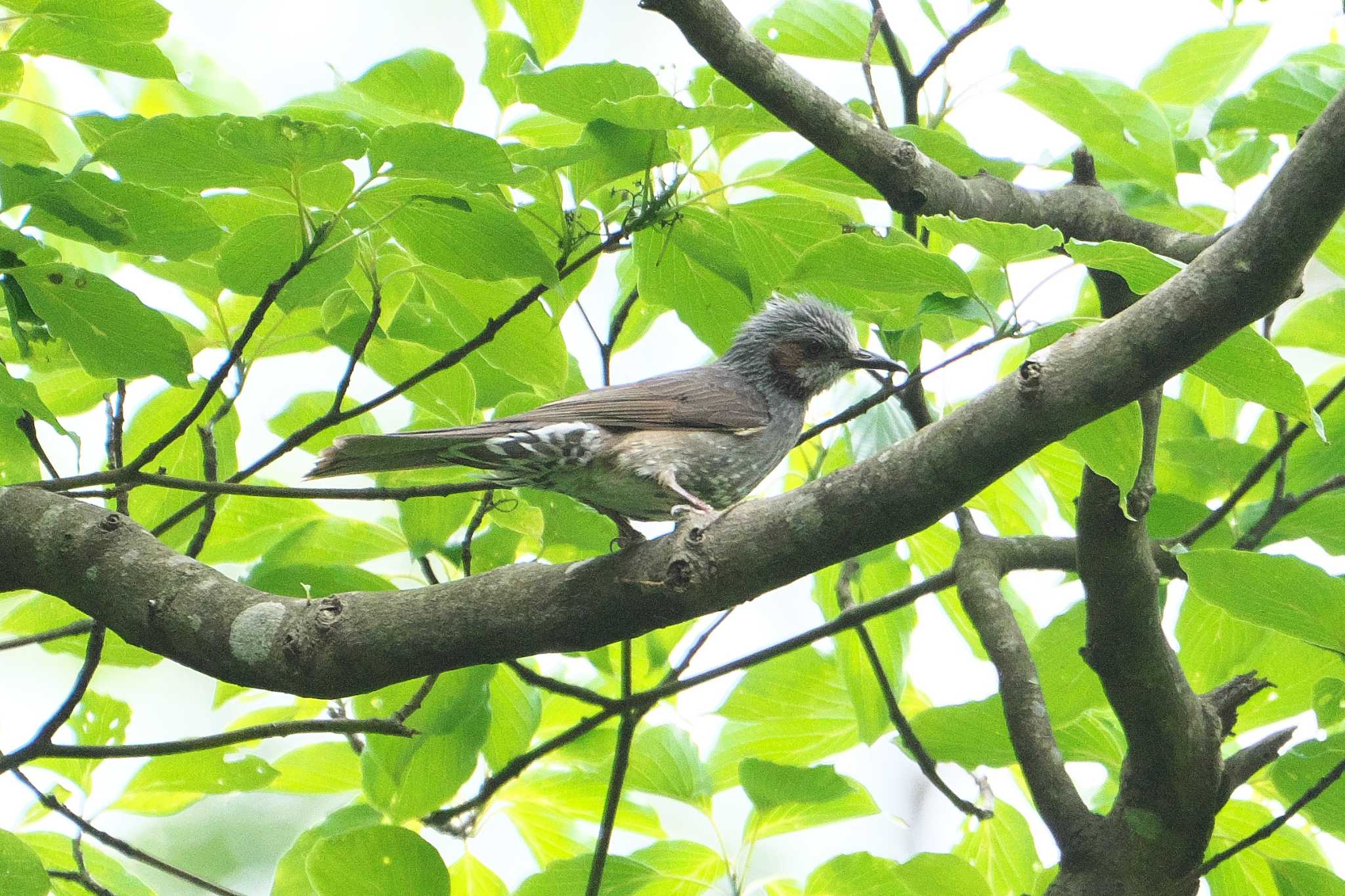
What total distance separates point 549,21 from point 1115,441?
1.57 metres

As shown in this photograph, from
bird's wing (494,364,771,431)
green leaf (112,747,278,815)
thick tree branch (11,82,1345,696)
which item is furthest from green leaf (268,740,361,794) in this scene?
bird's wing (494,364,771,431)

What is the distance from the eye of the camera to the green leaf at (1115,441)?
2342 millimetres

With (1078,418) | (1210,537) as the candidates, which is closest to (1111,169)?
(1210,537)

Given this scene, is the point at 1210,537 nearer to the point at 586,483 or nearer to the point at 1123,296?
the point at 1123,296


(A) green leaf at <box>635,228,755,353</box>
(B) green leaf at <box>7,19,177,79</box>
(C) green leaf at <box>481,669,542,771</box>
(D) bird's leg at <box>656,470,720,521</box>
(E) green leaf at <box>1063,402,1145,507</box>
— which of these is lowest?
(C) green leaf at <box>481,669,542,771</box>

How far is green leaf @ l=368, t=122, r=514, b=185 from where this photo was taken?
6.93 feet

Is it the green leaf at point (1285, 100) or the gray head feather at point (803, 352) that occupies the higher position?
the gray head feather at point (803, 352)

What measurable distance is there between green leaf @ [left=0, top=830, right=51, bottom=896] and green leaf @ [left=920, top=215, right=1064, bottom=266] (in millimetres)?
2272

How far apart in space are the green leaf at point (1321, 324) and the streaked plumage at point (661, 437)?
3.80ft

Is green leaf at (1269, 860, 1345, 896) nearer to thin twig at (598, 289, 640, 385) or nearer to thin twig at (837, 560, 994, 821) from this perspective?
thin twig at (837, 560, 994, 821)

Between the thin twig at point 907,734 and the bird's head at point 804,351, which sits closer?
the thin twig at point 907,734

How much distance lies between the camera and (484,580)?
273cm

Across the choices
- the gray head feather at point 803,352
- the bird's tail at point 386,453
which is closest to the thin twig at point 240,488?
the bird's tail at point 386,453

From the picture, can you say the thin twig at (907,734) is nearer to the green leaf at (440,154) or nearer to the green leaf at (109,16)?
the green leaf at (440,154)
